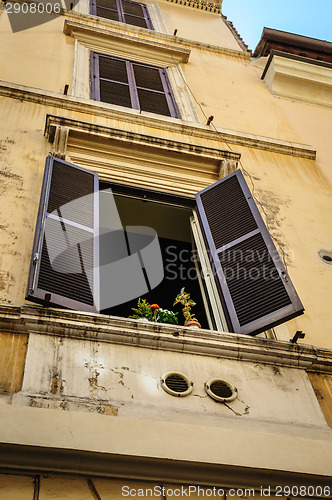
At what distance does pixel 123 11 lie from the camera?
11.2 metres

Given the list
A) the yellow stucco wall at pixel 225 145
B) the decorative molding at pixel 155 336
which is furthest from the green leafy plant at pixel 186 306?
the yellow stucco wall at pixel 225 145

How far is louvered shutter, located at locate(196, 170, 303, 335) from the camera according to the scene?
15.6 feet

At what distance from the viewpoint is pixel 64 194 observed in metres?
5.45

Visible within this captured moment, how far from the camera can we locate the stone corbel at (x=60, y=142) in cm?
622

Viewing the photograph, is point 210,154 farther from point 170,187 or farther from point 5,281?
point 5,281

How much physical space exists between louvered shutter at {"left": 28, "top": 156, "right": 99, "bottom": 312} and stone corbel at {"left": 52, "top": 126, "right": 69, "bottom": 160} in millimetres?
423

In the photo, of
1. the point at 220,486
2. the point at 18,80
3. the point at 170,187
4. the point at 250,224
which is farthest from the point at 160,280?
the point at 220,486

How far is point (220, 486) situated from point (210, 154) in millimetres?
4236

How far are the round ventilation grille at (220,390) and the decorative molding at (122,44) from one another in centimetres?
664

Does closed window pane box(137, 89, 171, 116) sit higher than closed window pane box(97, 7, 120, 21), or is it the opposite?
closed window pane box(97, 7, 120, 21)

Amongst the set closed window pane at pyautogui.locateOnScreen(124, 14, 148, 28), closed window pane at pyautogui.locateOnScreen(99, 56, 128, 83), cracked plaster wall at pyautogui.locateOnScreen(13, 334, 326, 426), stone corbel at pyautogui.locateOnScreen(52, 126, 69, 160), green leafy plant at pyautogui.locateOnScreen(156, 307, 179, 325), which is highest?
closed window pane at pyautogui.locateOnScreen(124, 14, 148, 28)

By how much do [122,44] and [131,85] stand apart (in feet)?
4.63

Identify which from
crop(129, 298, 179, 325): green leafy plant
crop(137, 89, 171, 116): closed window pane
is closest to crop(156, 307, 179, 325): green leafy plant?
crop(129, 298, 179, 325): green leafy plant

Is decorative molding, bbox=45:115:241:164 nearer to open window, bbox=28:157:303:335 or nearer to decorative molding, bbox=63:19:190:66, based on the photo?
open window, bbox=28:157:303:335
